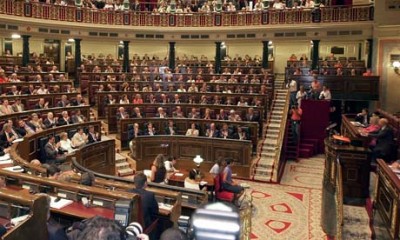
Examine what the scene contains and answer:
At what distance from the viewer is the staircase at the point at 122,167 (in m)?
10.5

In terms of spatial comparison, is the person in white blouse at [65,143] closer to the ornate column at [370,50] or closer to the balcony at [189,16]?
A: the balcony at [189,16]

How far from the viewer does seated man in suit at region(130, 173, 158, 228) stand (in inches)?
160

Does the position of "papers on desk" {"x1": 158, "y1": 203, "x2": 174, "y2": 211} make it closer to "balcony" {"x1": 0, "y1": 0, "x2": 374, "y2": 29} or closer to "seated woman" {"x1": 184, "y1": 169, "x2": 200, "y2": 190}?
"seated woman" {"x1": 184, "y1": 169, "x2": 200, "y2": 190}

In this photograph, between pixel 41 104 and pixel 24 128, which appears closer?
pixel 24 128

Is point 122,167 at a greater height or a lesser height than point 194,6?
lesser

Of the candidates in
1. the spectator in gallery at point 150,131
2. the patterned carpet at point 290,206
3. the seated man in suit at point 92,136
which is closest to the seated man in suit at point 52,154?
the seated man in suit at point 92,136

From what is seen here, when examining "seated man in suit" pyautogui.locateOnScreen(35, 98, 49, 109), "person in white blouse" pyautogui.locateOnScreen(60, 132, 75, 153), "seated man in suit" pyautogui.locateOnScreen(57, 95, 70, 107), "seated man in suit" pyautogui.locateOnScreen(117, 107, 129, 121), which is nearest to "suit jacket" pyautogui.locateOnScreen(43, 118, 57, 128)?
"person in white blouse" pyautogui.locateOnScreen(60, 132, 75, 153)

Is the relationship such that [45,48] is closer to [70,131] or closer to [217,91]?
[217,91]

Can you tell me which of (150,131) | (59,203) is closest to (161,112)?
(150,131)

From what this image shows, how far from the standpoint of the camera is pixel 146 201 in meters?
4.06

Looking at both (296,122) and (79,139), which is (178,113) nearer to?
(79,139)

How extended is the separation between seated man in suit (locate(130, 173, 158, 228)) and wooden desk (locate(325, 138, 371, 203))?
3009mm

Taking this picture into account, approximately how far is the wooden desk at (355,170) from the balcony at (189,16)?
11230 mm

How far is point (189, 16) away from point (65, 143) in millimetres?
11327
